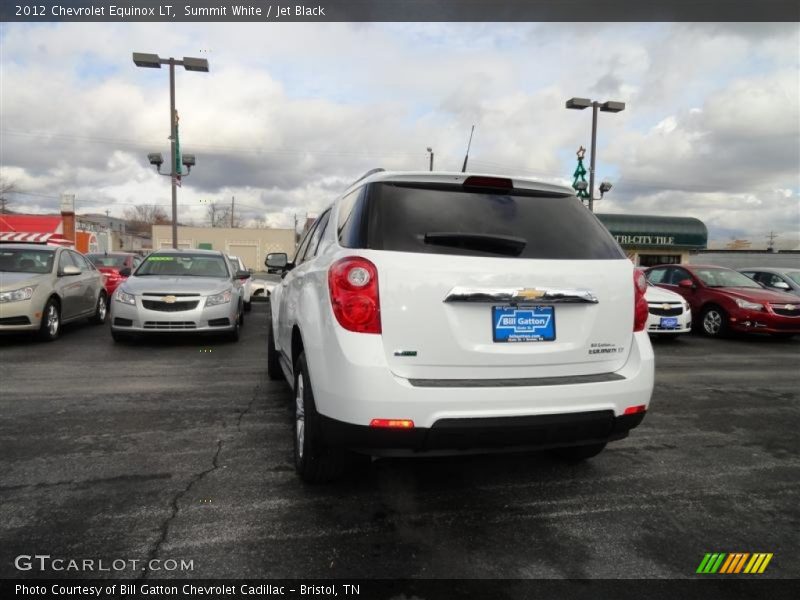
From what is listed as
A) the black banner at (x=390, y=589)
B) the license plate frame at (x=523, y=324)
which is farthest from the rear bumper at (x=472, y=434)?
the black banner at (x=390, y=589)

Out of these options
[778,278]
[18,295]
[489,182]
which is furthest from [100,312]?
[778,278]

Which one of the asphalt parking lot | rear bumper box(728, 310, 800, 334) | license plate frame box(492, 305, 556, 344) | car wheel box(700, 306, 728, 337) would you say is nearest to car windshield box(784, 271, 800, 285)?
rear bumper box(728, 310, 800, 334)

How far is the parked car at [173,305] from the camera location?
297 inches

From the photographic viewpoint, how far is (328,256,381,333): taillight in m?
2.54

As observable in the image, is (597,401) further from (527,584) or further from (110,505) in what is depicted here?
(110,505)

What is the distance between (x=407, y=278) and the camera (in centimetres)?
255

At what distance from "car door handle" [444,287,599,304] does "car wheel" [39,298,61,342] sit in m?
7.79

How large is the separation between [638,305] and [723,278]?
31.9 ft

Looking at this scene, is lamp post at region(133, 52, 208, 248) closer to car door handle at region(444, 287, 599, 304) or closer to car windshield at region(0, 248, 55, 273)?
car windshield at region(0, 248, 55, 273)

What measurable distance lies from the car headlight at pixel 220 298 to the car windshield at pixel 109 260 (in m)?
8.59

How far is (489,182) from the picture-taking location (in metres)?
2.96

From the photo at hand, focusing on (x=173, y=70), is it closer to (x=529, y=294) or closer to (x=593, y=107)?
(x=593, y=107)

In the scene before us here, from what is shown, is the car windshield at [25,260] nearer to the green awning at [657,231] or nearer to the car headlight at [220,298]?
the car headlight at [220,298]

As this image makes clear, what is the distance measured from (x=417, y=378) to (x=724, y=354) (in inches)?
311
